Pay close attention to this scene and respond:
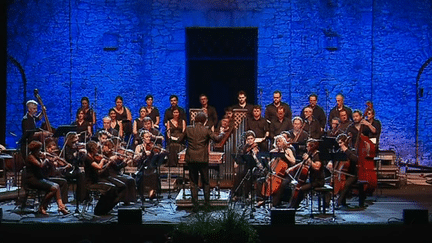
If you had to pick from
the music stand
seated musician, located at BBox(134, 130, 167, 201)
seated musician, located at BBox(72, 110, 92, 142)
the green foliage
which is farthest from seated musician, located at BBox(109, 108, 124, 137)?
the green foliage

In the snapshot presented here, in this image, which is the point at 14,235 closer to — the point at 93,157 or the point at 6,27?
the point at 93,157

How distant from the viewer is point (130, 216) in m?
10.9

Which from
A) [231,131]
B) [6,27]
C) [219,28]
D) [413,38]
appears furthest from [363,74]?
[6,27]

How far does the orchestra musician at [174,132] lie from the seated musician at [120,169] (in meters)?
1.95

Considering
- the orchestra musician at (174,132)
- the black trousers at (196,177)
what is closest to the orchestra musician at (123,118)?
the orchestra musician at (174,132)

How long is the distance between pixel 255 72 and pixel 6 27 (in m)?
6.58

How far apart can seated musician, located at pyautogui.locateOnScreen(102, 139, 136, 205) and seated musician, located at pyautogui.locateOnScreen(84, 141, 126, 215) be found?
27cm

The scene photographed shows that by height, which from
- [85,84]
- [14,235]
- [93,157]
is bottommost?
[14,235]

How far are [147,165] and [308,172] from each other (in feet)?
10.8

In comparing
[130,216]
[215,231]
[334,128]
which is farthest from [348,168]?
[215,231]

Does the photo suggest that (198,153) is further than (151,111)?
No

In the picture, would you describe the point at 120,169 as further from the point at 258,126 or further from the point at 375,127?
the point at 375,127

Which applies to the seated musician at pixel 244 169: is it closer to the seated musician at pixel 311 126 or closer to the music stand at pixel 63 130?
the seated musician at pixel 311 126

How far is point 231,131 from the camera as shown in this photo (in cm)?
1403
